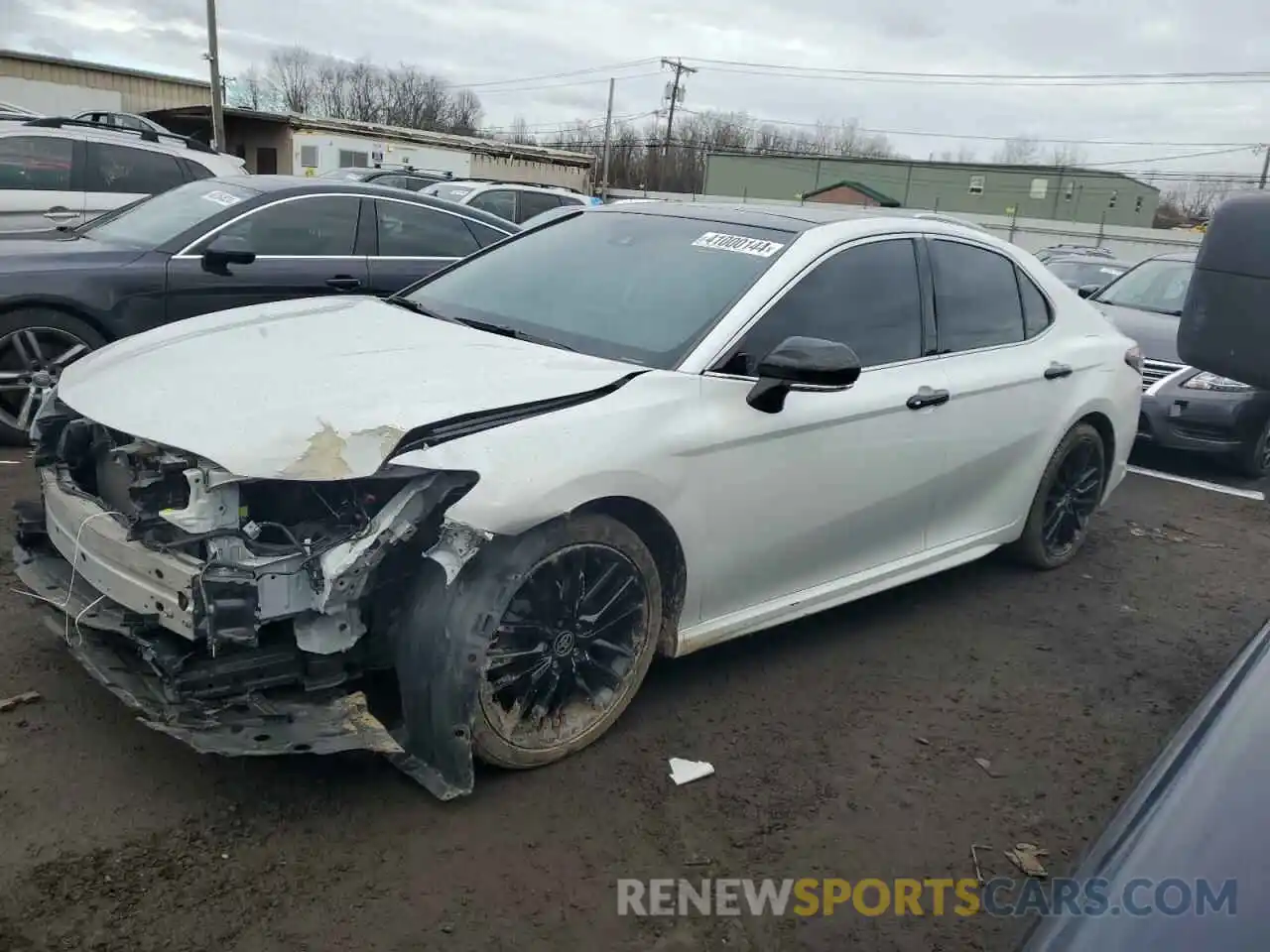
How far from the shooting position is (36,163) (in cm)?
892

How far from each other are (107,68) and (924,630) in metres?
37.2

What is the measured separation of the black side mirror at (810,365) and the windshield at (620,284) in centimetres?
31

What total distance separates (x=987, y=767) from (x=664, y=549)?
53.4 inches

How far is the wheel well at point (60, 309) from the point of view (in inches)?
217

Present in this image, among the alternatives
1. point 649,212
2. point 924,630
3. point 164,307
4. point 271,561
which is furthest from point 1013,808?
point 164,307

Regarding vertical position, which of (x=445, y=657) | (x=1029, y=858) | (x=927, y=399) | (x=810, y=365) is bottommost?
(x=1029, y=858)

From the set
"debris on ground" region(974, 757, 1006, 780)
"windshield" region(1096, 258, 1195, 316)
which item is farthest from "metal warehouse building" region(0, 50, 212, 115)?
"debris on ground" region(974, 757, 1006, 780)

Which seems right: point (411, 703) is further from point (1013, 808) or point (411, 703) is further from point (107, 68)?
point (107, 68)

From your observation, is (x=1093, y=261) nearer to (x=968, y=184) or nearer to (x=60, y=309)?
(x=60, y=309)

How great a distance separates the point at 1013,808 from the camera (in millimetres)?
3289

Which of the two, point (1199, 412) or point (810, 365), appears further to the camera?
point (1199, 412)

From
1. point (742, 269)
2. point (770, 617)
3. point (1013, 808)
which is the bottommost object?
point (1013, 808)

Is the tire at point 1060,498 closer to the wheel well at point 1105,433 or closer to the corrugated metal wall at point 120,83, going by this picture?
→ the wheel well at point 1105,433

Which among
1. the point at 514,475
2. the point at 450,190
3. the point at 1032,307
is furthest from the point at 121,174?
the point at 514,475
